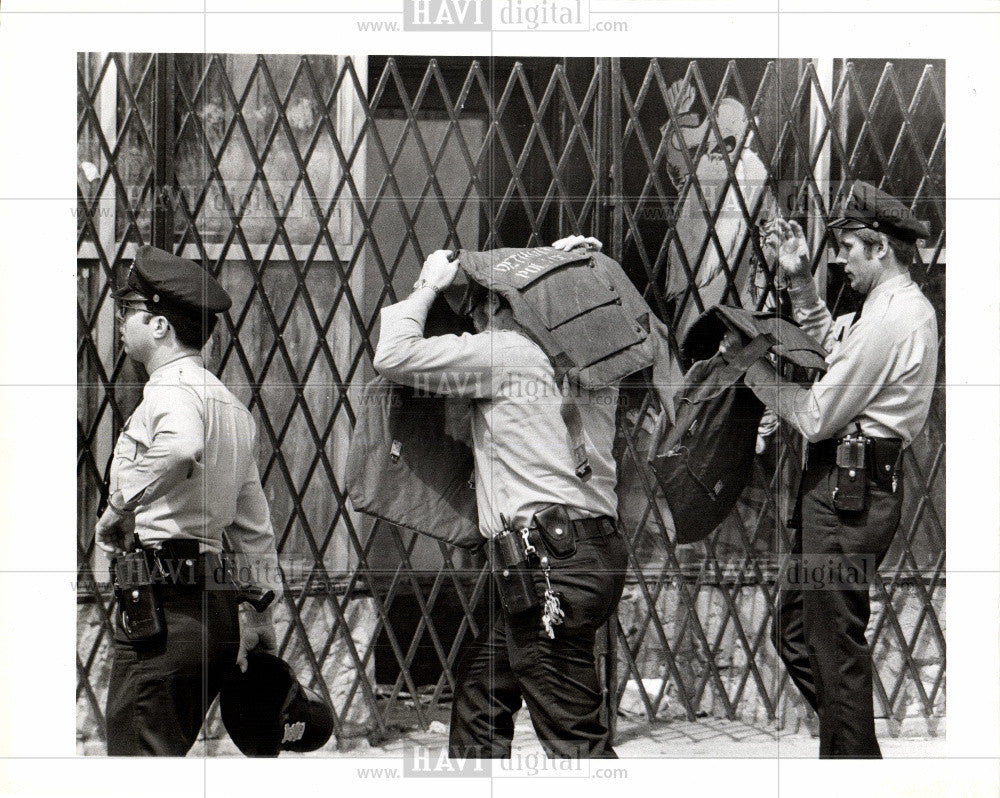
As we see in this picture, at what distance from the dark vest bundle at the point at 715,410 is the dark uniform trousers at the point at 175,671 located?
6.29ft

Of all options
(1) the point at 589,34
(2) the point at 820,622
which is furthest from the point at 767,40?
(2) the point at 820,622

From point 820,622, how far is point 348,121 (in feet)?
9.37

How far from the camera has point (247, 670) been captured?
4961 millimetres

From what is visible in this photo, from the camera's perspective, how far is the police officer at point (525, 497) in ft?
15.3

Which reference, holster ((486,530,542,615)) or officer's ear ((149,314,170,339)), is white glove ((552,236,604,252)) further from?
officer's ear ((149,314,170,339))

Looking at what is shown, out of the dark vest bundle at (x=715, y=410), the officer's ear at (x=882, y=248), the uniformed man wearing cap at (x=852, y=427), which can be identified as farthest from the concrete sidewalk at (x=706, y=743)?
the officer's ear at (x=882, y=248)

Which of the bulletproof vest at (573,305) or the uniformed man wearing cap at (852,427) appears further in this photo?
the uniformed man wearing cap at (852,427)

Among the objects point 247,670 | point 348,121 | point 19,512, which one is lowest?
point 247,670

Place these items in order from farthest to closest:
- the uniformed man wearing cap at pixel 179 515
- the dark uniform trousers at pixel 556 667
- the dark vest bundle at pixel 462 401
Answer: the uniformed man wearing cap at pixel 179 515 → the dark vest bundle at pixel 462 401 → the dark uniform trousers at pixel 556 667

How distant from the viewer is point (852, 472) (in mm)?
4875

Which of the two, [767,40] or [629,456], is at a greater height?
[767,40]

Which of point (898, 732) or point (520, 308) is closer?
point (520, 308)

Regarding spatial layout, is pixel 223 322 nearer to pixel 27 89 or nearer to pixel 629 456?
pixel 27 89

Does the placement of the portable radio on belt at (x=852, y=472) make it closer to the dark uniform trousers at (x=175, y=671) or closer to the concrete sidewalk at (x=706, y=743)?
the concrete sidewalk at (x=706, y=743)
